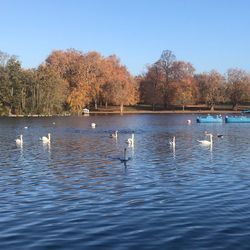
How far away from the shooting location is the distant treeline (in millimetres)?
121812

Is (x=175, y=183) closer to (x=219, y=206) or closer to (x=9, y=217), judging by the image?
(x=219, y=206)

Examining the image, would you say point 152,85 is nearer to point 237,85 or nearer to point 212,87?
point 212,87

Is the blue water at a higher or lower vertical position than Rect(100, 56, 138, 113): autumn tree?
lower

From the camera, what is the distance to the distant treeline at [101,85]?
400ft

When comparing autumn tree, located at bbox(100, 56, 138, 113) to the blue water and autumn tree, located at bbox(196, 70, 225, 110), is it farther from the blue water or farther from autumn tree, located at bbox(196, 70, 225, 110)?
the blue water

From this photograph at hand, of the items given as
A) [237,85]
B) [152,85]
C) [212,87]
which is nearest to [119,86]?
[152,85]

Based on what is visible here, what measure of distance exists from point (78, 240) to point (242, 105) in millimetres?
164043

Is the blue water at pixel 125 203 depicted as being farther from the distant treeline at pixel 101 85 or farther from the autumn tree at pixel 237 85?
the autumn tree at pixel 237 85

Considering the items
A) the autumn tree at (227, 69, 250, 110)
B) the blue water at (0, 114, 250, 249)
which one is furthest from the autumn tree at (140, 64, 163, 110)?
the blue water at (0, 114, 250, 249)

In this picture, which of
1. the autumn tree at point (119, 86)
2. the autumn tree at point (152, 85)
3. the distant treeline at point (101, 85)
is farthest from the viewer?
the autumn tree at point (152, 85)

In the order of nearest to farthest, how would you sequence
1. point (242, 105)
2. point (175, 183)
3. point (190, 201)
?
point (190, 201) < point (175, 183) < point (242, 105)

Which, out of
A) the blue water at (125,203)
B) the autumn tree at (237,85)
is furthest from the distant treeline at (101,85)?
the blue water at (125,203)

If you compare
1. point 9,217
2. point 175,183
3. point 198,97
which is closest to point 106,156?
point 175,183

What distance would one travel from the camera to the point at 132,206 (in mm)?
18750
